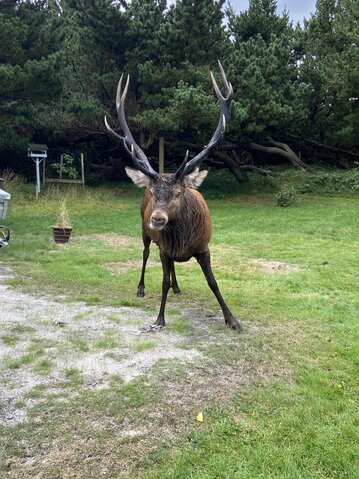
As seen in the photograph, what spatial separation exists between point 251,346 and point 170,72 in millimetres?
14676

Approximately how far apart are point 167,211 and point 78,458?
81.4 inches

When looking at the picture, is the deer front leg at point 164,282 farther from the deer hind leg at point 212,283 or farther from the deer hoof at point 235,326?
the deer hoof at point 235,326

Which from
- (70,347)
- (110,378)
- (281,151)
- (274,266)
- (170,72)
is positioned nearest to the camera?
(110,378)

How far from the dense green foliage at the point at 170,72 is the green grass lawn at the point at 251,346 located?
6.03 m

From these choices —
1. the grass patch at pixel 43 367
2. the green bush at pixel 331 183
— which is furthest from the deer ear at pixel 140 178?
the green bush at pixel 331 183

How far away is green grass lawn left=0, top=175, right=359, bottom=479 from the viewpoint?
261 centimetres

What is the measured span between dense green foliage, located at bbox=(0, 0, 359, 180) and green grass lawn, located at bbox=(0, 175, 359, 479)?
6029 mm

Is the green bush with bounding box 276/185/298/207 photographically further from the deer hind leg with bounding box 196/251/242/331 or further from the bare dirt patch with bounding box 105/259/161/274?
the deer hind leg with bounding box 196/251/242/331

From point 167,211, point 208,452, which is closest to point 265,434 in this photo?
point 208,452

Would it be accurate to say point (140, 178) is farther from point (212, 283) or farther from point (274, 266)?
point (274, 266)

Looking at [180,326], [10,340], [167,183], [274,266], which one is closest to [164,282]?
[180,326]

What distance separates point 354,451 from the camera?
2.67 m

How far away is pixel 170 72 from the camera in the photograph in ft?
55.6

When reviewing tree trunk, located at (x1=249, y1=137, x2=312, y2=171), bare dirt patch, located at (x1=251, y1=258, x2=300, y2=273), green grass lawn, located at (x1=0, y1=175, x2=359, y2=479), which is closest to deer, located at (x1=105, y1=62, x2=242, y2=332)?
green grass lawn, located at (x1=0, y1=175, x2=359, y2=479)
